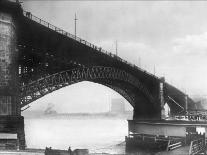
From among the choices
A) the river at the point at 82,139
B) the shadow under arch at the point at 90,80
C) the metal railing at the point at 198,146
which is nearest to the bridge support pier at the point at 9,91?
the shadow under arch at the point at 90,80

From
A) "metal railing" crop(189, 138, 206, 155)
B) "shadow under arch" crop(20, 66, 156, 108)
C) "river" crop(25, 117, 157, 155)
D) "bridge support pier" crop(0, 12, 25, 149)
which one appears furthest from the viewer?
"river" crop(25, 117, 157, 155)

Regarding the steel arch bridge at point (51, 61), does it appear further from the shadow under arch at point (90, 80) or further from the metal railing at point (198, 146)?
the metal railing at point (198, 146)

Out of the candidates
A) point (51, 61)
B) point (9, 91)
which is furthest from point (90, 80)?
point (9, 91)

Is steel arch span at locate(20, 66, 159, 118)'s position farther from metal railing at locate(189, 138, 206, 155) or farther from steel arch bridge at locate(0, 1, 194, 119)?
metal railing at locate(189, 138, 206, 155)

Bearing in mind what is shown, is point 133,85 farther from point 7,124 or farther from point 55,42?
point 7,124

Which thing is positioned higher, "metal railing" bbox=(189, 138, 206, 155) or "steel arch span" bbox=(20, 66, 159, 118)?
"steel arch span" bbox=(20, 66, 159, 118)

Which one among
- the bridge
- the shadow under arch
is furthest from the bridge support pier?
the shadow under arch

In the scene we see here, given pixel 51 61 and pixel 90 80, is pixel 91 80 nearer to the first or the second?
pixel 90 80

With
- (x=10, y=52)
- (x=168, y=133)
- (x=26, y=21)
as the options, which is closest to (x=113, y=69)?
(x=168, y=133)

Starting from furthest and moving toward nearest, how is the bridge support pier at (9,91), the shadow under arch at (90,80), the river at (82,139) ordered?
the river at (82,139) < the shadow under arch at (90,80) < the bridge support pier at (9,91)
